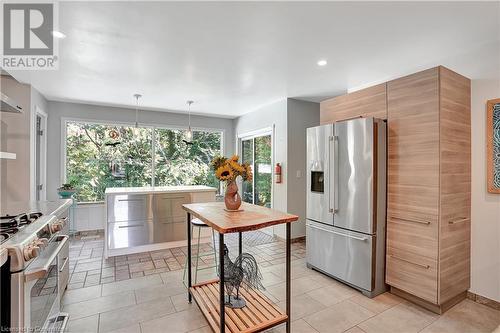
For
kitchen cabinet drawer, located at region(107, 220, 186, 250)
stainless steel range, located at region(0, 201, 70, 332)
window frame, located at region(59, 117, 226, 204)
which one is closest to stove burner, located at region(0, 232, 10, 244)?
stainless steel range, located at region(0, 201, 70, 332)

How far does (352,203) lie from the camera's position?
2775mm

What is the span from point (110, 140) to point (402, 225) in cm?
541

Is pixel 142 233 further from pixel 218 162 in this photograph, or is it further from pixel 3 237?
pixel 3 237

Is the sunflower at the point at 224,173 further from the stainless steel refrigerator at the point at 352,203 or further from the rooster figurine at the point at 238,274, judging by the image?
the stainless steel refrigerator at the point at 352,203

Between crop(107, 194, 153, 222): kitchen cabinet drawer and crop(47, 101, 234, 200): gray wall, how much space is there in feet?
6.35

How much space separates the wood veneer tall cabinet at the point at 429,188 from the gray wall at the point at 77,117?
4573mm

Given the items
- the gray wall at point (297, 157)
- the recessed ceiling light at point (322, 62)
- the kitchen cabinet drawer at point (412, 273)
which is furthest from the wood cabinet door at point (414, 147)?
the gray wall at point (297, 157)

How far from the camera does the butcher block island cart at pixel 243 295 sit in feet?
5.89

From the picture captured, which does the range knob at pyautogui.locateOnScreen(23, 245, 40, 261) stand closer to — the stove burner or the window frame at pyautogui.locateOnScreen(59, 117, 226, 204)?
the stove burner

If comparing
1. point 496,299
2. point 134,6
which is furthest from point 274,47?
point 496,299

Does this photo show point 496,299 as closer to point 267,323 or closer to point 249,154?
point 267,323

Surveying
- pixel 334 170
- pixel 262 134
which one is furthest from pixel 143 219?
pixel 334 170

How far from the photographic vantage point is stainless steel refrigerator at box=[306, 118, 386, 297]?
2631 mm

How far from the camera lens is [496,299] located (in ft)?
7.95
